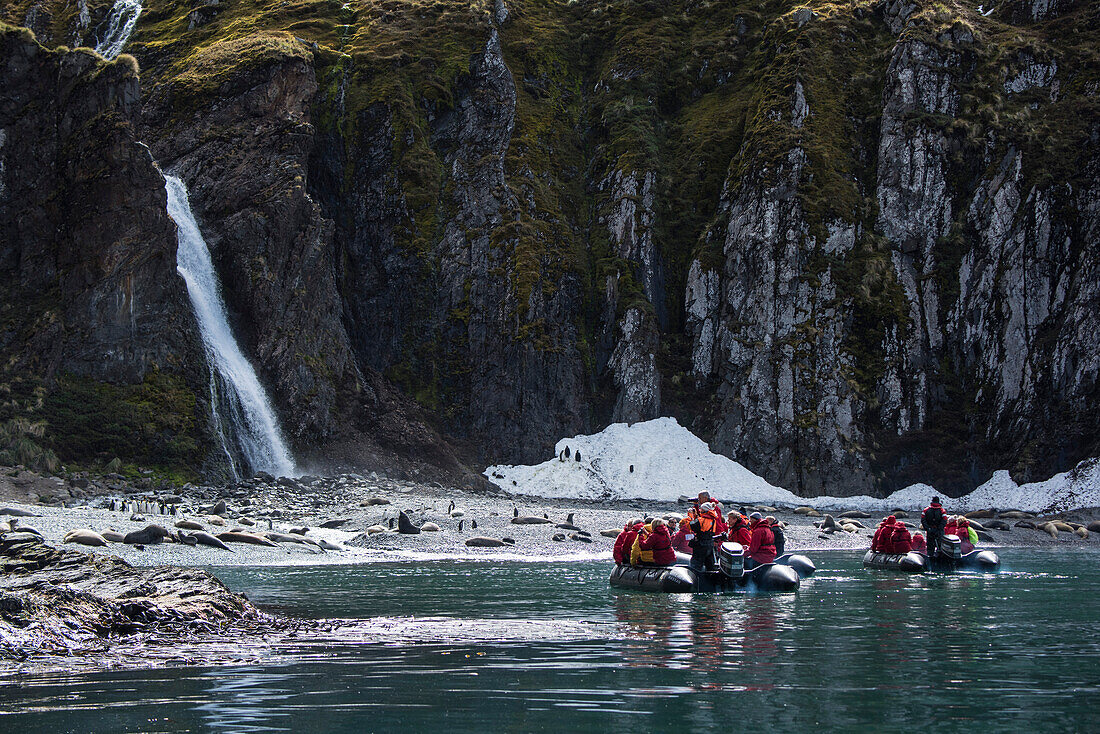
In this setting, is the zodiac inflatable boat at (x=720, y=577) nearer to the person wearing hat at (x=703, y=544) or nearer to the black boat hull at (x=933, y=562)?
the person wearing hat at (x=703, y=544)

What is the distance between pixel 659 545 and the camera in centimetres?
2448

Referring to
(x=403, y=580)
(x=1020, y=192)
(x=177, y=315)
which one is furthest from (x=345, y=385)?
(x=1020, y=192)

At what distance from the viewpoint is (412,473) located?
175 feet

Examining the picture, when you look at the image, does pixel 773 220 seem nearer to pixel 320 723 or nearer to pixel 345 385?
pixel 345 385

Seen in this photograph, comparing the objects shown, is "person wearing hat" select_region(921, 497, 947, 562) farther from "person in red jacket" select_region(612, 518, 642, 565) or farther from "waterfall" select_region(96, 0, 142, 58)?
"waterfall" select_region(96, 0, 142, 58)

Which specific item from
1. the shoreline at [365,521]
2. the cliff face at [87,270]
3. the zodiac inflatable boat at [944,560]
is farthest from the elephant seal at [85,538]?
the zodiac inflatable boat at [944,560]

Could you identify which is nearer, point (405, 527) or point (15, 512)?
point (15, 512)

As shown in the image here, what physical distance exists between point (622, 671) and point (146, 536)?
1928cm

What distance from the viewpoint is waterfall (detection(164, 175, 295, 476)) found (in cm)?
4847

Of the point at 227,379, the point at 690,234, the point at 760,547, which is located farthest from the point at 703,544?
the point at 690,234

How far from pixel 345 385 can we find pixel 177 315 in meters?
11.2

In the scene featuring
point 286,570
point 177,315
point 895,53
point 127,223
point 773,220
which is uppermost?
point 895,53

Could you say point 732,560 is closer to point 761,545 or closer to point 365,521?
point 761,545

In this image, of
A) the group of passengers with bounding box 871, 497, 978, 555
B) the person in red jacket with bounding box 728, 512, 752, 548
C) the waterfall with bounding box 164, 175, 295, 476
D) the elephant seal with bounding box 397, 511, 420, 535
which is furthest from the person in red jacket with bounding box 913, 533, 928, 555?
the waterfall with bounding box 164, 175, 295, 476
